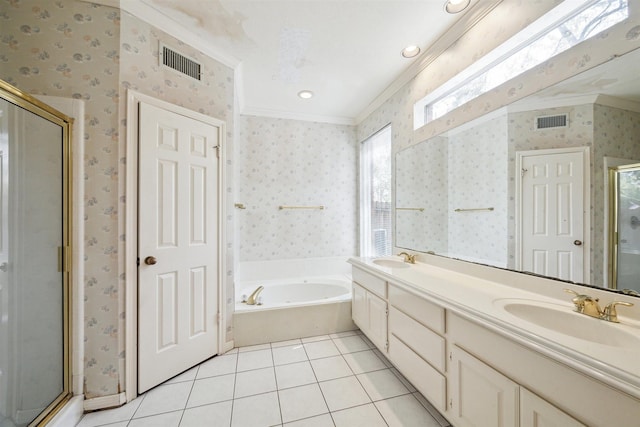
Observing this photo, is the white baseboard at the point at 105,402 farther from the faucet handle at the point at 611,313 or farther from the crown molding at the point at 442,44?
the crown molding at the point at 442,44

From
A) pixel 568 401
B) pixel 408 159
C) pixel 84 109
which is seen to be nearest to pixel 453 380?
pixel 568 401

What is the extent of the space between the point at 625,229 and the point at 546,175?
1.29 ft

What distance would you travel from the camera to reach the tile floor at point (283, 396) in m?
1.46

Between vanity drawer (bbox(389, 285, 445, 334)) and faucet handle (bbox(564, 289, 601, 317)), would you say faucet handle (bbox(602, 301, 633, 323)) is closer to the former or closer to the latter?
faucet handle (bbox(564, 289, 601, 317))

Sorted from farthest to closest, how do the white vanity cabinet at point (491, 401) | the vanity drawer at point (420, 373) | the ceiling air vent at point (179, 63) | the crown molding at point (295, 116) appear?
the crown molding at point (295, 116)
the ceiling air vent at point (179, 63)
the vanity drawer at point (420, 373)
the white vanity cabinet at point (491, 401)

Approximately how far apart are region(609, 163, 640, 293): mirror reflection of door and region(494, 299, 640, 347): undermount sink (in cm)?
22

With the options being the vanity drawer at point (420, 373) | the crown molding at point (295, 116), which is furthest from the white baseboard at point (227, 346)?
the crown molding at point (295, 116)

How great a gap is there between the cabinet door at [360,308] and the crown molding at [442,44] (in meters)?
2.06

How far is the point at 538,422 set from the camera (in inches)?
33.9

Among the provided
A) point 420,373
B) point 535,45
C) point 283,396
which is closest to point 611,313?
point 420,373

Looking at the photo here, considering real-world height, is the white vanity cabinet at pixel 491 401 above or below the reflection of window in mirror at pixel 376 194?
below

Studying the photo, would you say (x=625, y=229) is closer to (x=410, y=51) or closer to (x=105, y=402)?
(x=410, y=51)

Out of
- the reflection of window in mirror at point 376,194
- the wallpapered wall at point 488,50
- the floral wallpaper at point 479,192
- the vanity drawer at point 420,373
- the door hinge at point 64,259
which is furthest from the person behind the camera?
the reflection of window in mirror at point 376,194

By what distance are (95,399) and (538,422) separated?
2.31 meters
